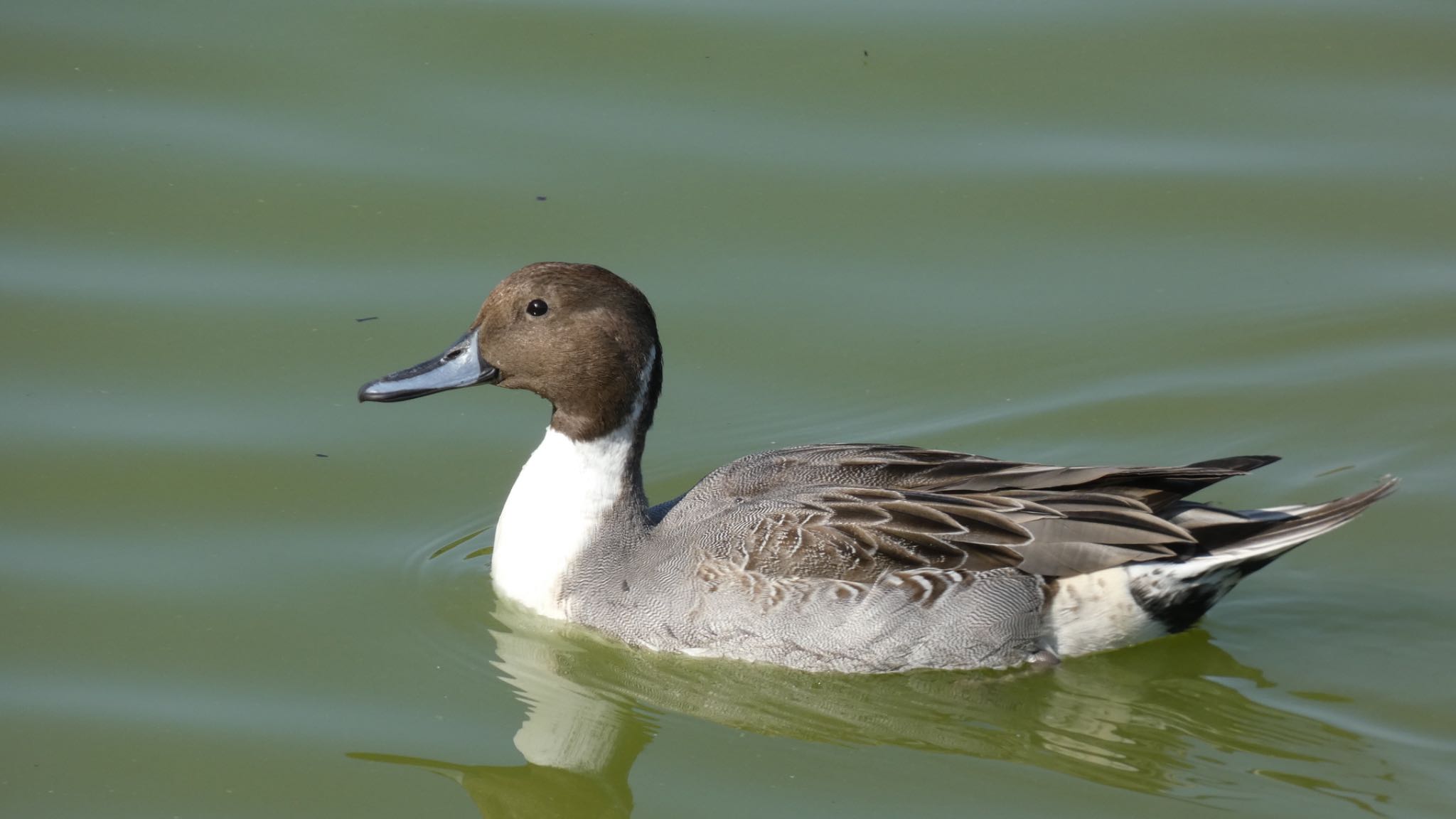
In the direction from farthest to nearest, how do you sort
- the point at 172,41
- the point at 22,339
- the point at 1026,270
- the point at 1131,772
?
the point at 172,41
the point at 1026,270
the point at 22,339
the point at 1131,772

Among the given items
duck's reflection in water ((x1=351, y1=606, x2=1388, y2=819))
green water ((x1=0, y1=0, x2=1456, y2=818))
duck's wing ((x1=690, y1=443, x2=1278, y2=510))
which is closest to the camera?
duck's reflection in water ((x1=351, y1=606, x2=1388, y2=819))

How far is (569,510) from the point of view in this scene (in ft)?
23.1

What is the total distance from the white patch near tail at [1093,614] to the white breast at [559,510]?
1683mm

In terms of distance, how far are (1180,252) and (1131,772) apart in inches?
156

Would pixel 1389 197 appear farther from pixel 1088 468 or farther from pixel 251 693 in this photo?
pixel 251 693

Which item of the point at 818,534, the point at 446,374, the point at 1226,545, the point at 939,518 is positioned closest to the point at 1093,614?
the point at 1226,545

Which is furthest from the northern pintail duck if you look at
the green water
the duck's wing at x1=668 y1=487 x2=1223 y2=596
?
the green water

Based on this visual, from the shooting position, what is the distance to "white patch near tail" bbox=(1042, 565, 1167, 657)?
6.79 metres

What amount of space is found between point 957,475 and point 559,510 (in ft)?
4.90

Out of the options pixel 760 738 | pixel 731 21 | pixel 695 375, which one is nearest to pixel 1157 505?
pixel 760 738

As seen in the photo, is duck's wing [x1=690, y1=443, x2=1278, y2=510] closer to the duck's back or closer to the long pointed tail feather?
the duck's back

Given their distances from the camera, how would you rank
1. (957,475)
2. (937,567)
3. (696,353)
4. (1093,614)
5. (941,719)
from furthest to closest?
(696,353) < (957,475) < (1093,614) < (937,567) < (941,719)

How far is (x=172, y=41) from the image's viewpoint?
1038cm

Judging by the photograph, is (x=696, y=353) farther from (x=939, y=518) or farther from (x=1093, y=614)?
(x=1093, y=614)
